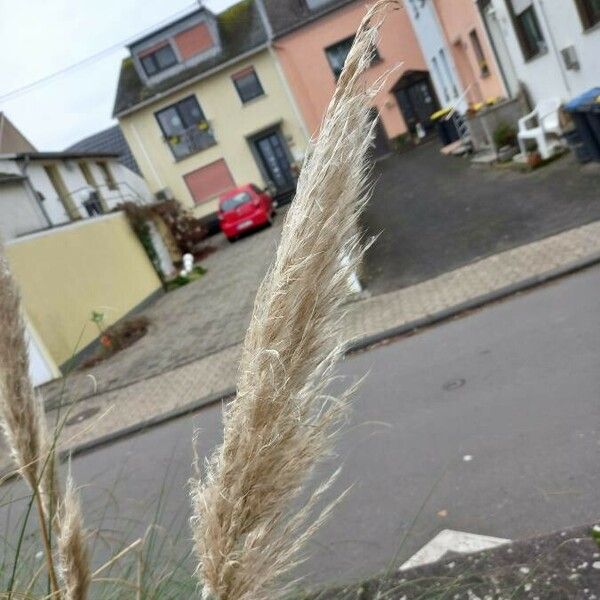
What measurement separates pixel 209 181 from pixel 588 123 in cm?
2211

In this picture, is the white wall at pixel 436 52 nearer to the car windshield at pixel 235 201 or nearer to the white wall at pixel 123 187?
the car windshield at pixel 235 201

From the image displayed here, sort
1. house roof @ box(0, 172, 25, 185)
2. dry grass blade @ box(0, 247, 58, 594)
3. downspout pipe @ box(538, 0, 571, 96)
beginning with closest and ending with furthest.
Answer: dry grass blade @ box(0, 247, 58, 594) → downspout pipe @ box(538, 0, 571, 96) → house roof @ box(0, 172, 25, 185)

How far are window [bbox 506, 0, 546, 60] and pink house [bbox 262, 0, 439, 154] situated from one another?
45.6 ft

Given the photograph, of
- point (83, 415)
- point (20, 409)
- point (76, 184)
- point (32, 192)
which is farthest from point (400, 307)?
point (76, 184)

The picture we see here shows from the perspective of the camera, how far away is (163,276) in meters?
20.2

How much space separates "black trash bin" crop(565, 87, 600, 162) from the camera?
382 inches

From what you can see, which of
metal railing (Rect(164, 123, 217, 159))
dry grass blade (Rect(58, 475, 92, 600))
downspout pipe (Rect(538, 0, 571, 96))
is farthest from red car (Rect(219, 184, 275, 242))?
dry grass blade (Rect(58, 475, 92, 600))

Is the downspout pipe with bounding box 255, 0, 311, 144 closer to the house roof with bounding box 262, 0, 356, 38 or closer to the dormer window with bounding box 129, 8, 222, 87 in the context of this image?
the house roof with bounding box 262, 0, 356, 38

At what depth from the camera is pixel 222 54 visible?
29.7 metres

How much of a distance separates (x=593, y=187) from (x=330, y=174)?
9.32m

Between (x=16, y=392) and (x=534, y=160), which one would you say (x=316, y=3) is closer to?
(x=534, y=160)

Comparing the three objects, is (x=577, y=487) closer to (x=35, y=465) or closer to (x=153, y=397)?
(x=35, y=465)

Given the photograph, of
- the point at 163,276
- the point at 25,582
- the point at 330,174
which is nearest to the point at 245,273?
the point at 163,276

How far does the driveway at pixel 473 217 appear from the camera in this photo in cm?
911
